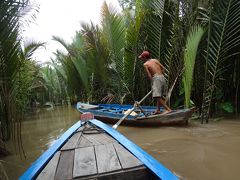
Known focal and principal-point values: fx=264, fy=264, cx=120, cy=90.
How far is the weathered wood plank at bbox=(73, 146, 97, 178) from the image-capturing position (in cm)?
200

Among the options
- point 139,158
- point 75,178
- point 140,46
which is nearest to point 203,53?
point 140,46

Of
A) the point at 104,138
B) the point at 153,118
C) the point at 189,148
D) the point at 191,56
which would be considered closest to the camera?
the point at 104,138

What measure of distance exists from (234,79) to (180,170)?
405 cm

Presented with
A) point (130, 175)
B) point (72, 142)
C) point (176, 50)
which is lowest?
point (130, 175)

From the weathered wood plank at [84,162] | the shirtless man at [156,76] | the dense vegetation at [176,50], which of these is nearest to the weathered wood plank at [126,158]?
the weathered wood plank at [84,162]

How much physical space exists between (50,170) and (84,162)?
28 cm

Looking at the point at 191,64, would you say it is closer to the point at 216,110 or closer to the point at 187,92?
the point at 187,92

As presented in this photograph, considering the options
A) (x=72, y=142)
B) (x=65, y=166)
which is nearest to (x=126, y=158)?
(x=65, y=166)

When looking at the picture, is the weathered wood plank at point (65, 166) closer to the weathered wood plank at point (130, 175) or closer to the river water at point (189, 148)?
the weathered wood plank at point (130, 175)

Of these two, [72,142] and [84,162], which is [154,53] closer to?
[72,142]

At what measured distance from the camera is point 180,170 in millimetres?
3273

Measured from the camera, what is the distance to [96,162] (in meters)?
2.20

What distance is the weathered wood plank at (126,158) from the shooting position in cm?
206

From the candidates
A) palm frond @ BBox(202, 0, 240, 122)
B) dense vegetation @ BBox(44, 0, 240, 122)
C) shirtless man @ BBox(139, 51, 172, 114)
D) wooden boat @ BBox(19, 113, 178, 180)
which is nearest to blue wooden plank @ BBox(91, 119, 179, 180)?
wooden boat @ BBox(19, 113, 178, 180)
